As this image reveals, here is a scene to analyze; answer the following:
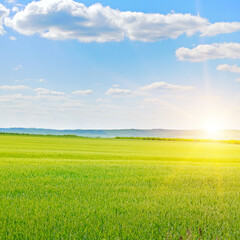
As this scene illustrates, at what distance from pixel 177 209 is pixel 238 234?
1.16 metres

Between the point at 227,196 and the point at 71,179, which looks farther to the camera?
the point at 71,179

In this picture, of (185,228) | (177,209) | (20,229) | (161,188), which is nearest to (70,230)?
(20,229)

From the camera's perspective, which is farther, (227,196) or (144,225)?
(227,196)

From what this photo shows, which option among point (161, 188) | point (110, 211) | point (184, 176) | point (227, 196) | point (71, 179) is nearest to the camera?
point (110, 211)

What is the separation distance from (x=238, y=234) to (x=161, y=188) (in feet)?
9.48

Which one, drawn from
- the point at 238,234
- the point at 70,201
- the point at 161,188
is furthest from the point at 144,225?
the point at 161,188

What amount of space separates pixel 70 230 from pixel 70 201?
4.73ft

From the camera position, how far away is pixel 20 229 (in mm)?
4094

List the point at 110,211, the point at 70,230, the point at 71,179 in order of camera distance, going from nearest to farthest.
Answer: the point at 70,230 < the point at 110,211 < the point at 71,179

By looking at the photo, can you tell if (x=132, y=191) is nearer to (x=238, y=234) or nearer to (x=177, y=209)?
(x=177, y=209)

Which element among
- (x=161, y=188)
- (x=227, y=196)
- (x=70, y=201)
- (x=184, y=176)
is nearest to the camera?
(x=70, y=201)

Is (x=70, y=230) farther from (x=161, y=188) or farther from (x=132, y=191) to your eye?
(x=161, y=188)

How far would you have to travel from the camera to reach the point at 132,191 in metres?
6.61

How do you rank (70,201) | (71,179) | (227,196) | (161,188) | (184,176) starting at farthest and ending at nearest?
(184,176) → (71,179) → (161,188) → (227,196) → (70,201)
